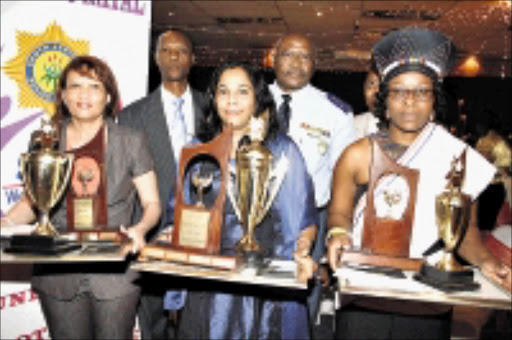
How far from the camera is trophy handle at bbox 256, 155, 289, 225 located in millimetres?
2029

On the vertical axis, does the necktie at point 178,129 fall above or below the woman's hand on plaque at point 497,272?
above

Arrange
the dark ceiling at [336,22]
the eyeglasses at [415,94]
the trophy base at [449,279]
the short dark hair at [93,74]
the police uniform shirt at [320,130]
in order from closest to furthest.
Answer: the trophy base at [449,279] < the eyeglasses at [415,94] < the short dark hair at [93,74] < the police uniform shirt at [320,130] < the dark ceiling at [336,22]

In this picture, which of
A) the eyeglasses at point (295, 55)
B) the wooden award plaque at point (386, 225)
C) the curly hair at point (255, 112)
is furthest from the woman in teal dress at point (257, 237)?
the eyeglasses at point (295, 55)

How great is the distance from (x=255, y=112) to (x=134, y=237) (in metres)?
0.70

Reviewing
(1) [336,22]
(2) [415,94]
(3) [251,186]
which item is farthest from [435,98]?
(1) [336,22]

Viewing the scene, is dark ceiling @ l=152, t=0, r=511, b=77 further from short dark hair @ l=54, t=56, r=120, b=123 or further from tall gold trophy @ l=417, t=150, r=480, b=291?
tall gold trophy @ l=417, t=150, r=480, b=291

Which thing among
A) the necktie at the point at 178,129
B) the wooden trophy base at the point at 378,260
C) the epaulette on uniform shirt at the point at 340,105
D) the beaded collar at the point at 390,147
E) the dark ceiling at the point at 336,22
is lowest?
the wooden trophy base at the point at 378,260

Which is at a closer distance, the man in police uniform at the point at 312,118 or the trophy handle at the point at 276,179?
the trophy handle at the point at 276,179

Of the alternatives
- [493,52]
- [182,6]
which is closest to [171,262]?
[182,6]

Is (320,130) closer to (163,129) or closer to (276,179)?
(163,129)

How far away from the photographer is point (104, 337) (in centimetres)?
216

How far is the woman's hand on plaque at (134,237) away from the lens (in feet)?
6.51

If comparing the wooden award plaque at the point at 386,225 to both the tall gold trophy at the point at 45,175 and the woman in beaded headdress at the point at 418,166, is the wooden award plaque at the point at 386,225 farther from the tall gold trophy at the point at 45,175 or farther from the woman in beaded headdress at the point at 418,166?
the tall gold trophy at the point at 45,175

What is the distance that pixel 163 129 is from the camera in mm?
3150
